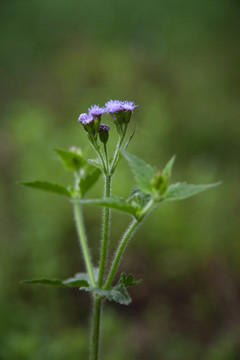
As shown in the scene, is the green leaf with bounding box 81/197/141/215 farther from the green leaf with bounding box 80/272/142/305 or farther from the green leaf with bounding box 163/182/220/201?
the green leaf with bounding box 80/272/142/305

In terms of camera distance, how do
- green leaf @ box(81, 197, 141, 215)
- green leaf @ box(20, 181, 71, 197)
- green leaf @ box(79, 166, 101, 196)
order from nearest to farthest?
1. green leaf @ box(81, 197, 141, 215)
2. green leaf @ box(20, 181, 71, 197)
3. green leaf @ box(79, 166, 101, 196)

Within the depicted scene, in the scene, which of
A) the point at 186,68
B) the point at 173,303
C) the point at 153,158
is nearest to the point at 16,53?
the point at 186,68

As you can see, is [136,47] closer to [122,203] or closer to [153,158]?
[153,158]

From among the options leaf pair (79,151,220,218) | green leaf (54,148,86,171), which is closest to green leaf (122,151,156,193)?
leaf pair (79,151,220,218)

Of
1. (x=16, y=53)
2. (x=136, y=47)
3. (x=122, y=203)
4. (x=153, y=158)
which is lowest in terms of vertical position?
(x=122, y=203)

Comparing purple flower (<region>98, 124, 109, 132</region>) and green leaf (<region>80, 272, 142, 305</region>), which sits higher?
purple flower (<region>98, 124, 109, 132</region>)

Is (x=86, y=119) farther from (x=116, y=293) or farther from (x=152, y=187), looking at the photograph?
(x=116, y=293)
